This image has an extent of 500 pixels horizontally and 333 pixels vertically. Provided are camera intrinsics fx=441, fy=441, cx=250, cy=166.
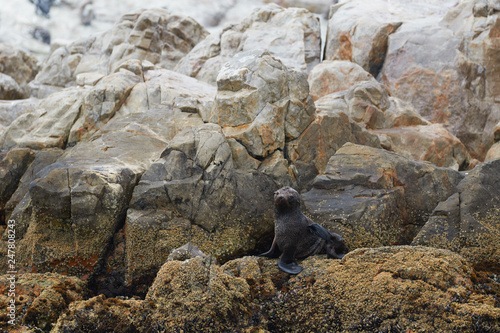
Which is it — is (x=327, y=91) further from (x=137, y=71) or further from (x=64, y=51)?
(x=64, y=51)

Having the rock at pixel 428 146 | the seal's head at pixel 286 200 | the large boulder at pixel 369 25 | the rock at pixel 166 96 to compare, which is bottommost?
the rock at pixel 428 146

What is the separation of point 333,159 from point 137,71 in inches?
255

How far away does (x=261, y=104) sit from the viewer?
943 cm

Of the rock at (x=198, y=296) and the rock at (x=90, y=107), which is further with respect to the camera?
the rock at (x=90, y=107)

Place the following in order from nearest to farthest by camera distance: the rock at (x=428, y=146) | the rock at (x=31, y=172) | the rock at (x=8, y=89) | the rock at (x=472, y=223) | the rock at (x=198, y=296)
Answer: the rock at (x=198, y=296)
the rock at (x=472, y=223)
the rock at (x=31, y=172)
the rock at (x=428, y=146)
the rock at (x=8, y=89)

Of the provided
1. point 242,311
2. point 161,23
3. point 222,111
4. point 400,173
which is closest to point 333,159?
point 400,173

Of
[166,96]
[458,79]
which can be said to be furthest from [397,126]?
[166,96]

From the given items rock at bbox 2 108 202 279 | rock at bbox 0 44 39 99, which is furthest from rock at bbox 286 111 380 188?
rock at bbox 0 44 39 99

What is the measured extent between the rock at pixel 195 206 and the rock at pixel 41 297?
1026 millimetres

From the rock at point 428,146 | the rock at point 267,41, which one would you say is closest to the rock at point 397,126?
the rock at point 428,146

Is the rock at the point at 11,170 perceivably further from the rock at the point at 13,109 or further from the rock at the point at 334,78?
the rock at the point at 334,78

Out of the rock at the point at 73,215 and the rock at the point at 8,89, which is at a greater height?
the rock at the point at 73,215

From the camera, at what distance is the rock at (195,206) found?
729 cm

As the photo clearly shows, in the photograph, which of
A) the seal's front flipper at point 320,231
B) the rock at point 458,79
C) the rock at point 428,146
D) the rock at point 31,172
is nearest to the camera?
the seal's front flipper at point 320,231
